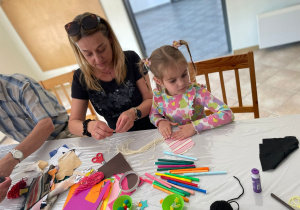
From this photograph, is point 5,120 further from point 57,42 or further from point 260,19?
point 260,19

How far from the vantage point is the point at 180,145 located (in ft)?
2.97

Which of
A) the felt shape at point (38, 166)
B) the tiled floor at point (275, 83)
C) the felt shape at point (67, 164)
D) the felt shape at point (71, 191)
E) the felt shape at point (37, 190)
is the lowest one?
the tiled floor at point (275, 83)

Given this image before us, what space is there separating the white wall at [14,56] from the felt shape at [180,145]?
3059 millimetres

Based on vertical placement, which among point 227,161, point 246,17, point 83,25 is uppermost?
point 83,25

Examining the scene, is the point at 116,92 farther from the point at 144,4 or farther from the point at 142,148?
the point at 144,4

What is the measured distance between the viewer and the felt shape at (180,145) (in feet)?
2.89

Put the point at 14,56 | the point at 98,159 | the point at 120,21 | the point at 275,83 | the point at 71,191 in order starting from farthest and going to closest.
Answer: the point at 14,56 → the point at 120,21 → the point at 275,83 → the point at 98,159 → the point at 71,191

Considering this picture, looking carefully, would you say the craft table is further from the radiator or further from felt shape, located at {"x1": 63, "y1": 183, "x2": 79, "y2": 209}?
the radiator

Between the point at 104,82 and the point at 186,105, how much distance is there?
1.61 feet

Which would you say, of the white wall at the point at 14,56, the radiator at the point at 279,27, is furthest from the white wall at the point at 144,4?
the radiator at the point at 279,27

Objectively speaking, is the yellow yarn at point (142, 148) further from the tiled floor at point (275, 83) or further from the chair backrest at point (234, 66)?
the tiled floor at point (275, 83)

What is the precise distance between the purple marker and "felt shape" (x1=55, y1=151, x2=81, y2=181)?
734 mm

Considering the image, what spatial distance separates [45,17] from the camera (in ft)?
10.2

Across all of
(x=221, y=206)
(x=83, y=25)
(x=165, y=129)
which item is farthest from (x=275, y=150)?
(x=83, y=25)
